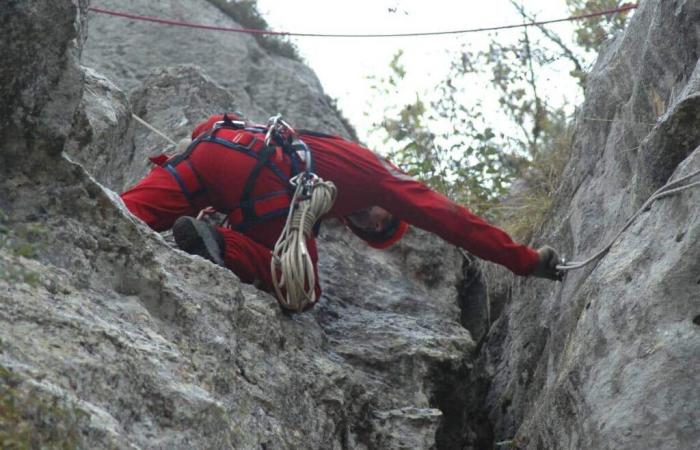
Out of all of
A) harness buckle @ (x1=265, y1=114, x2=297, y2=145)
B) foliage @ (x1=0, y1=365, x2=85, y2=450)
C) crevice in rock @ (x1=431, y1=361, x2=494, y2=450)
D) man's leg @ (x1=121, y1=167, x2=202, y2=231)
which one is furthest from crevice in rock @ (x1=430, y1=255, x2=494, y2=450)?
foliage @ (x1=0, y1=365, x2=85, y2=450)

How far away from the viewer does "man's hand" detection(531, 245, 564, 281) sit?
18.8ft

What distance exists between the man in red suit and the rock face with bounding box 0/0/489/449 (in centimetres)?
31

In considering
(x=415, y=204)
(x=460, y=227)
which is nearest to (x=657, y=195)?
(x=460, y=227)

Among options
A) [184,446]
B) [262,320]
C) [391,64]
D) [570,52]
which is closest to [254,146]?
[262,320]

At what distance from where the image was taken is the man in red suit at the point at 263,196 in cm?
525

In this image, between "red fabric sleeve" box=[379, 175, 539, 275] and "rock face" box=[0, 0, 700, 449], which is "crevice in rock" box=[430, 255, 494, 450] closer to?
"rock face" box=[0, 0, 700, 449]

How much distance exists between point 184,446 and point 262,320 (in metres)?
1.40

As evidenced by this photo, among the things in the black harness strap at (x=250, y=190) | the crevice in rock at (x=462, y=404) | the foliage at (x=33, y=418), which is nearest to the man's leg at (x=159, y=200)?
the black harness strap at (x=250, y=190)

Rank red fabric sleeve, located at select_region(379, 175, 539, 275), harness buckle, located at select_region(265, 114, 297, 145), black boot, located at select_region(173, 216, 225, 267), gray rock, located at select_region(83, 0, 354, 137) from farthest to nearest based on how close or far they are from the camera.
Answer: gray rock, located at select_region(83, 0, 354, 137), red fabric sleeve, located at select_region(379, 175, 539, 275), harness buckle, located at select_region(265, 114, 297, 145), black boot, located at select_region(173, 216, 225, 267)

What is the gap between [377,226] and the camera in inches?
246

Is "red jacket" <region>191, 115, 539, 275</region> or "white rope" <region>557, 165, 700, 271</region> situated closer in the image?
"white rope" <region>557, 165, 700, 271</region>

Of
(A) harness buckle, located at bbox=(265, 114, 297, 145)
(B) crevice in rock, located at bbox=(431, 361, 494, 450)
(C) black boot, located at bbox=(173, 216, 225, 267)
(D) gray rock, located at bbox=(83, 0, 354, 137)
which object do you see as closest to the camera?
(C) black boot, located at bbox=(173, 216, 225, 267)

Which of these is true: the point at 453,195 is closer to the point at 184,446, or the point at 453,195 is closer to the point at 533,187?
the point at 533,187

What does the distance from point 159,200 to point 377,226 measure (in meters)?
1.25
